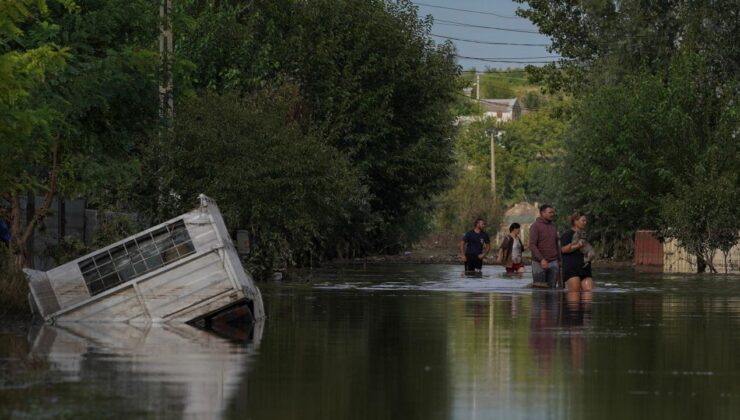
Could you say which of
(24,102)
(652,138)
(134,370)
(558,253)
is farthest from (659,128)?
(134,370)

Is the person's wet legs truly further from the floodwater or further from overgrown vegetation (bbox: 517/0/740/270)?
overgrown vegetation (bbox: 517/0/740/270)

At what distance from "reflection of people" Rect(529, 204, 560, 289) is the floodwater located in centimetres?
380

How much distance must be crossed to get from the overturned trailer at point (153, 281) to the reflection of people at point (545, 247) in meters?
10.3

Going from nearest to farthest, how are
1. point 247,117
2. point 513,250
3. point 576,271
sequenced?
point 576,271 → point 247,117 → point 513,250

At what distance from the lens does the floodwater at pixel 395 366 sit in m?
12.0

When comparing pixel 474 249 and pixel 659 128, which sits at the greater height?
pixel 659 128

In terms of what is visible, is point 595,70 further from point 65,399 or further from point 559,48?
point 65,399

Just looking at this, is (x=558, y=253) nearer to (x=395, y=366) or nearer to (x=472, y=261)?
(x=472, y=261)

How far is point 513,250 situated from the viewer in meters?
42.8

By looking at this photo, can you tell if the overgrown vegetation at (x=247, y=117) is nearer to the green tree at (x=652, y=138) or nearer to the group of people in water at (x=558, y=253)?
the group of people in water at (x=558, y=253)

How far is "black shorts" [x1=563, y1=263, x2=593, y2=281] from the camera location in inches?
1230

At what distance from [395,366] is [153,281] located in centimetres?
631

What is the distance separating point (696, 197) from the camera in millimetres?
54625

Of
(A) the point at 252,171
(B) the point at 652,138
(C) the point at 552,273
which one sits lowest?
(C) the point at 552,273
